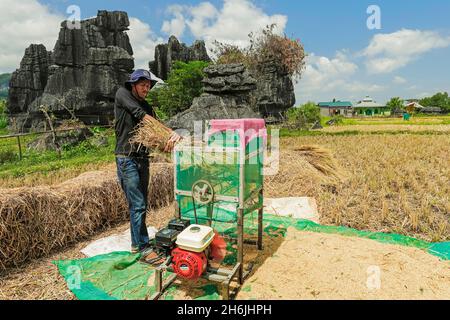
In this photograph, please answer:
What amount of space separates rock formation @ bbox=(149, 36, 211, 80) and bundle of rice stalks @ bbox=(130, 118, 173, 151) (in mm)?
25273

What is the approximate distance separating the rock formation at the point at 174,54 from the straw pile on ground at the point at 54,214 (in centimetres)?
2409

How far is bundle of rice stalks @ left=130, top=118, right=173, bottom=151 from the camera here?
2807 millimetres

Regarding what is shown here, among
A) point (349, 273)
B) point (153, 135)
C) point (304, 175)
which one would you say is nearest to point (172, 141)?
point (153, 135)

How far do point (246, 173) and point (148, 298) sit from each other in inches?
52.2

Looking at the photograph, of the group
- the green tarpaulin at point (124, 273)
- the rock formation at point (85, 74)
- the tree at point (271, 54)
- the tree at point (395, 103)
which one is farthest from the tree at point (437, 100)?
the green tarpaulin at point (124, 273)

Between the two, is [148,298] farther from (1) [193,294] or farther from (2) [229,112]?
(2) [229,112]

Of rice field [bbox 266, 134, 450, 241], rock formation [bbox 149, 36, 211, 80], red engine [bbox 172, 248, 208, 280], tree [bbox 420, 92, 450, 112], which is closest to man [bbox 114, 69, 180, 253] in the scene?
red engine [bbox 172, 248, 208, 280]

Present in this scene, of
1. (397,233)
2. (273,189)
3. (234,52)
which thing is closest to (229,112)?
(234,52)

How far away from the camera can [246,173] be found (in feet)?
9.20

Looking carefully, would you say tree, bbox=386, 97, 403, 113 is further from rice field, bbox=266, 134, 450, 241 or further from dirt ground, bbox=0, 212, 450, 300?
dirt ground, bbox=0, 212, 450, 300

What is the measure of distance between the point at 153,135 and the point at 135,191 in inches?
27.4

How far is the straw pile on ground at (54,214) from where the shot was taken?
3.10 meters

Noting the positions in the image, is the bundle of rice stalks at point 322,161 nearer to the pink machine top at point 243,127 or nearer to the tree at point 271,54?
the pink machine top at point 243,127

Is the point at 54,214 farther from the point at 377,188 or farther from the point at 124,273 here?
the point at 377,188
